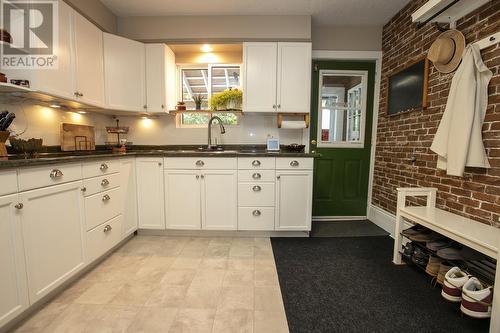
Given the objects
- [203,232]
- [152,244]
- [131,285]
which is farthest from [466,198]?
[152,244]

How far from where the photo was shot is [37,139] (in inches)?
74.1

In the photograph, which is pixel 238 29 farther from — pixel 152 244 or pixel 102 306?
pixel 102 306

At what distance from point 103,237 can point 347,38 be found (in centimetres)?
358

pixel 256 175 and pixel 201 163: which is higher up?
pixel 201 163

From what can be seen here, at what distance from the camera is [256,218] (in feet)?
8.09

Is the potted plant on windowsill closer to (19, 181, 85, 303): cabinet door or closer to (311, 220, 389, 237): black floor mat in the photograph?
(19, 181, 85, 303): cabinet door

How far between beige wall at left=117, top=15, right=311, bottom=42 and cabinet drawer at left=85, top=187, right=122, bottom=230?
1.88 metres

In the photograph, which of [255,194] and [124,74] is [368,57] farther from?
[124,74]

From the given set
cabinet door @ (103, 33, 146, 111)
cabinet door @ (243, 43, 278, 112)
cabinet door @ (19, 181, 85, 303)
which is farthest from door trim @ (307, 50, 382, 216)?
cabinet door @ (19, 181, 85, 303)

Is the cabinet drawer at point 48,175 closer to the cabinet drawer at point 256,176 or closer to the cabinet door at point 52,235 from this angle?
the cabinet door at point 52,235

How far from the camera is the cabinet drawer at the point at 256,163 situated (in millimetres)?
2396

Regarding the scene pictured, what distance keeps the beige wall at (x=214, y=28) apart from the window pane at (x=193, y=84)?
0.41 m

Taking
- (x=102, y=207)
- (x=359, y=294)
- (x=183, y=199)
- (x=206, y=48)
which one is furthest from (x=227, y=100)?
(x=359, y=294)

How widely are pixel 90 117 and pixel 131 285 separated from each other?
6.55 ft
